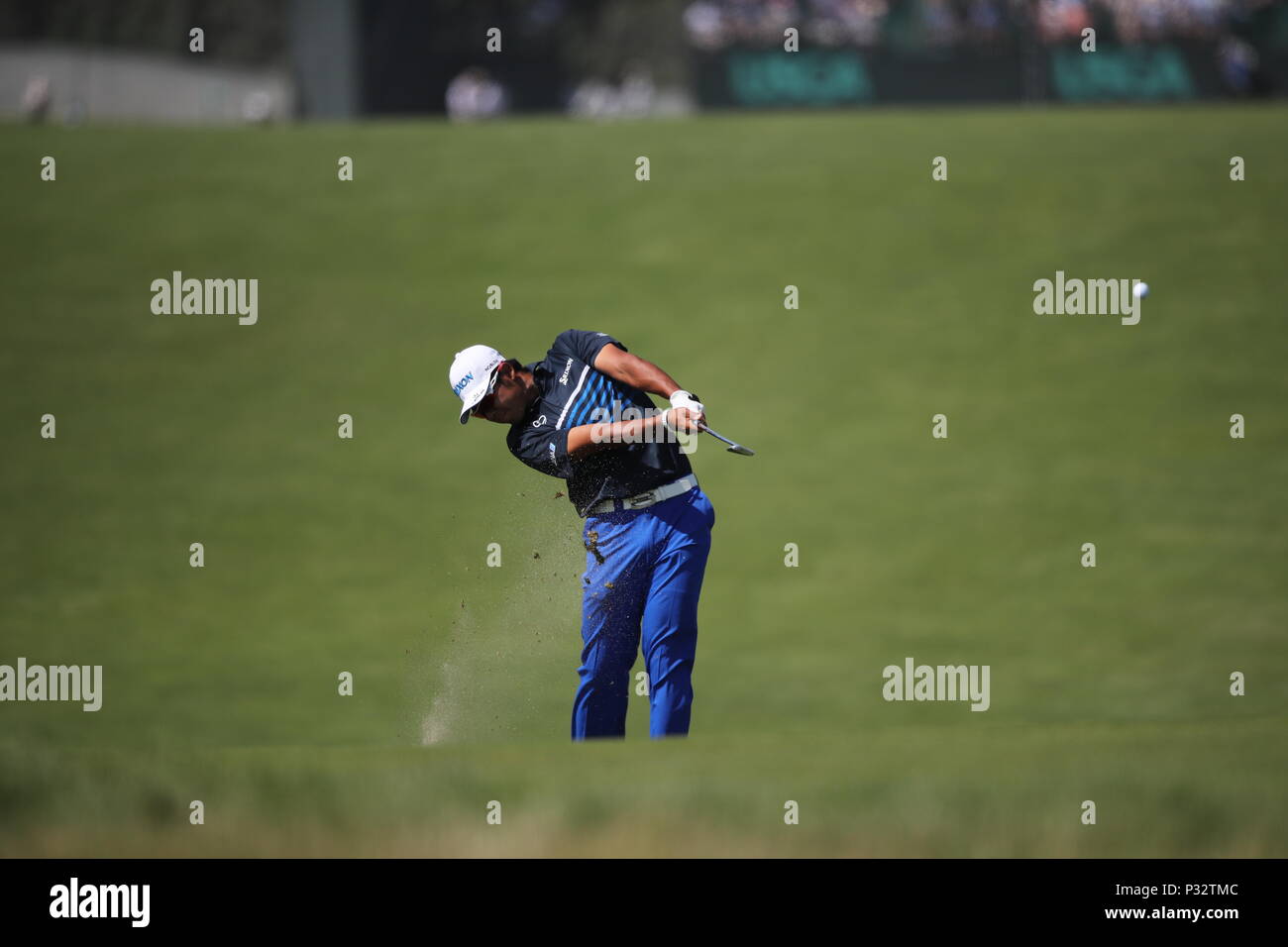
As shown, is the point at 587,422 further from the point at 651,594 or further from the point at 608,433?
the point at 651,594

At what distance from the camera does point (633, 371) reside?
27.1 ft

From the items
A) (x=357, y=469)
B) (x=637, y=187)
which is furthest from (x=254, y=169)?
(x=357, y=469)

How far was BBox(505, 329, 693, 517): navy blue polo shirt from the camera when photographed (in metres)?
8.41

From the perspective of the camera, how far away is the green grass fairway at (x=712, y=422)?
18812mm

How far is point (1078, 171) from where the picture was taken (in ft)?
109

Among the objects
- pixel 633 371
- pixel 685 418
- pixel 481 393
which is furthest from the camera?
pixel 633 371

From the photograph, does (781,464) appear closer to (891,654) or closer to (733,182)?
(891,654)

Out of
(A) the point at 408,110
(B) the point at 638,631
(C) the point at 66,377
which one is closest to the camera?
(B) the point at 638,631

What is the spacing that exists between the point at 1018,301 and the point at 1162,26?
12123 mm
